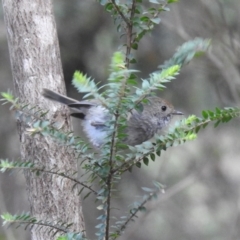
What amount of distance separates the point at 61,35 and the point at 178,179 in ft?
6.83

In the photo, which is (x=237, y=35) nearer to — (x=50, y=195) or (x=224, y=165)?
(x=224, y=165)

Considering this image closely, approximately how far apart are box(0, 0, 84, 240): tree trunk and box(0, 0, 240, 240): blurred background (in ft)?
8.65

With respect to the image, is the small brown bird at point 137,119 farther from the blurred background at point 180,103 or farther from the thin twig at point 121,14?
the blurred background at point 180,103

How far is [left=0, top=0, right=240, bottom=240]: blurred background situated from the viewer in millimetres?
5645

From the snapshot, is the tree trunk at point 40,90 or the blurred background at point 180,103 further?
the blurred background at point 180,103

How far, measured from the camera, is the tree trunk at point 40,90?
8.07 feet

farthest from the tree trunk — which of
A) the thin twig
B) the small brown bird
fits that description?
the thin twig

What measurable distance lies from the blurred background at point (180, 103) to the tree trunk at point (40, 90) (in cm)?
264

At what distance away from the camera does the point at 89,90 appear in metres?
1.49

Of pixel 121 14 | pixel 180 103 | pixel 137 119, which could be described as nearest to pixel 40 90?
pixel 121 14

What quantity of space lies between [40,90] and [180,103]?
3895 mm

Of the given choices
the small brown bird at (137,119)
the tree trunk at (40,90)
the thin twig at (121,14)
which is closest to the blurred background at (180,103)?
the small brown bird at (137,119)

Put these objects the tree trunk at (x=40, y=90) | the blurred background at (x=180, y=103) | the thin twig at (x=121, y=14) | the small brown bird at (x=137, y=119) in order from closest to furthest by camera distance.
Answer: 1. the thin twig at (x=121, y=14)
2. the tree trunk at (x=40, y=90)
3. the small brown bird at (x=137, y=119)
4. the blurred background at (x=180, y=103)

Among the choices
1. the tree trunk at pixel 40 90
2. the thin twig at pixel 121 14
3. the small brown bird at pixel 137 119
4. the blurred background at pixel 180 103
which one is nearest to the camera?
the thin twig at pixel 121 14
